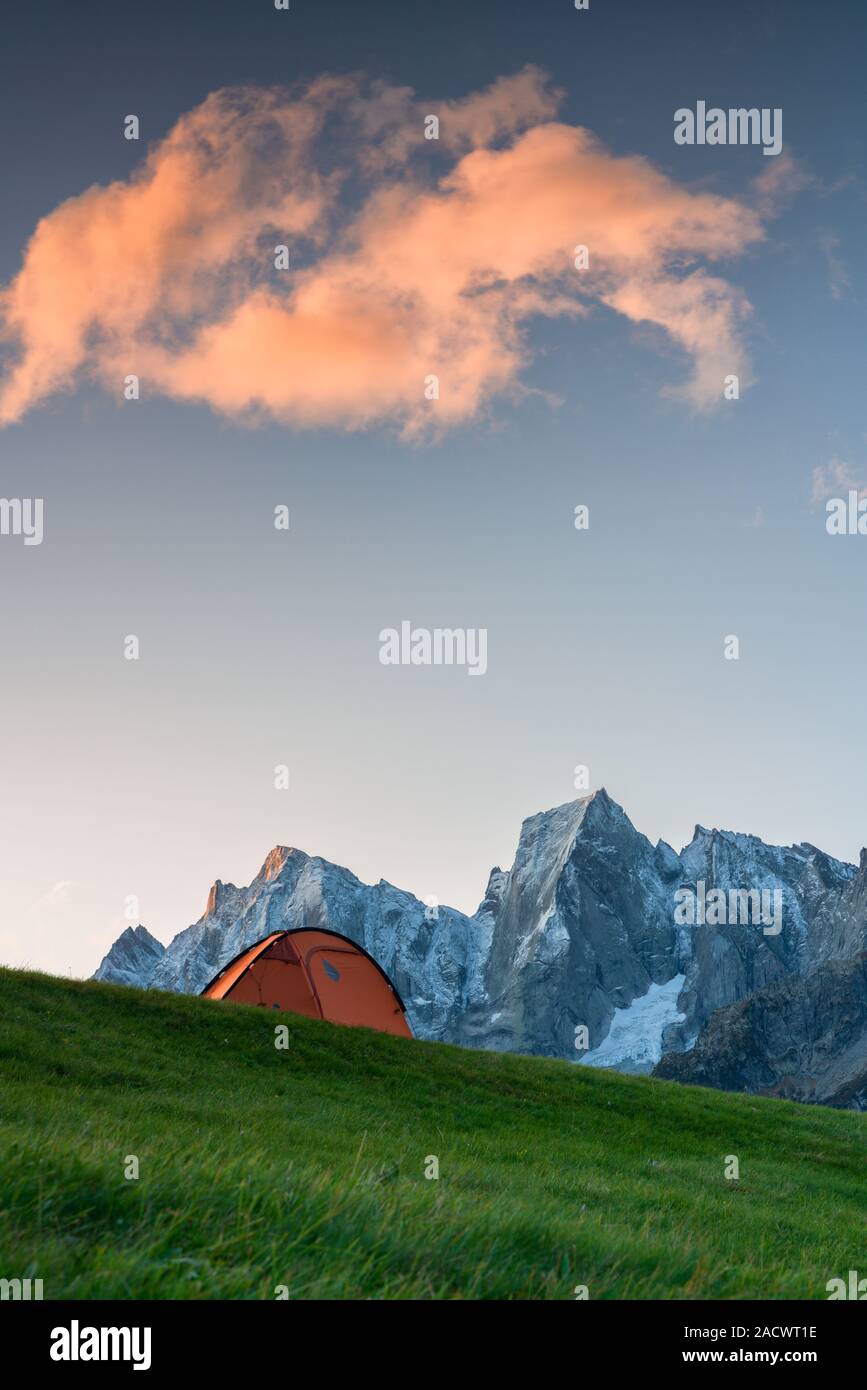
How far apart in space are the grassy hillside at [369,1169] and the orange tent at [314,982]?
6.14 meters

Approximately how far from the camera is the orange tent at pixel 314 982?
99.1 feet

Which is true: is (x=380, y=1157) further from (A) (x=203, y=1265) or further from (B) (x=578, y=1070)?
Answer: (B) (x=578, y=1070)

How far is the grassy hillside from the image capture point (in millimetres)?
4809

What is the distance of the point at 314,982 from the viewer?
99.6ft

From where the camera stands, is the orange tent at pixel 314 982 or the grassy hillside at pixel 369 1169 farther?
the orange tent at pixel 314 982

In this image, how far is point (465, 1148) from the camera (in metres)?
14.8

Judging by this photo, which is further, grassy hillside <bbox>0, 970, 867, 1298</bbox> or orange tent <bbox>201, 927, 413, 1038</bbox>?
orange tent <bbox>201, 927, 413, 1038</bbox>

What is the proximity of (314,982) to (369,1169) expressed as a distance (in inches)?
955

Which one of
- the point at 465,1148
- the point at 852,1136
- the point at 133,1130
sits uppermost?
the point at 133,1130

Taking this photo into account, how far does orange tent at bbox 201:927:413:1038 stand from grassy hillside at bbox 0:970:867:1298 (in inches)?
242
